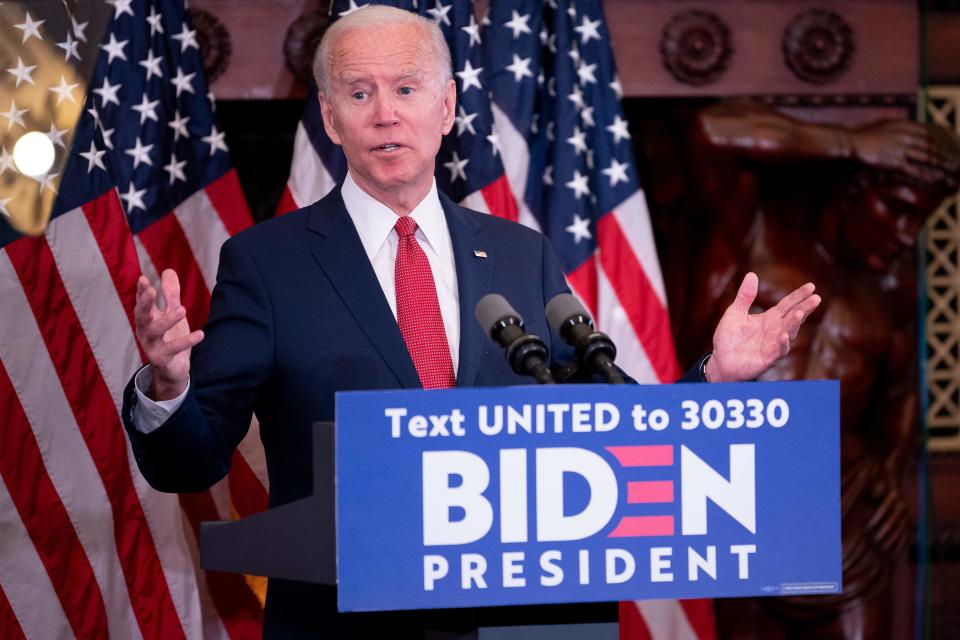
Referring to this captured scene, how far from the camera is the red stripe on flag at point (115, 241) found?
2.80 metres

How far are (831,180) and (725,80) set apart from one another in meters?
0.47

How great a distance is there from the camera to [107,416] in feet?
9.10

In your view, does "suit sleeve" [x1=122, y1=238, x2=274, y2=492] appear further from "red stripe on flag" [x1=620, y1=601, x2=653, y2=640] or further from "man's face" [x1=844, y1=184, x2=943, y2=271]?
"man's face" [x1=844, y1=184, x2=943, y2=271]

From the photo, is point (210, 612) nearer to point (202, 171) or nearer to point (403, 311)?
point (202, 171)

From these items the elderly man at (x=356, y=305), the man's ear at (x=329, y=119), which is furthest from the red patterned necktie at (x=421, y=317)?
the man's ear at (x=329, y=119)

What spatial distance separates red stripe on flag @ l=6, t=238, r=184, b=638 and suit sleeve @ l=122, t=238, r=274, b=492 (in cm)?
121

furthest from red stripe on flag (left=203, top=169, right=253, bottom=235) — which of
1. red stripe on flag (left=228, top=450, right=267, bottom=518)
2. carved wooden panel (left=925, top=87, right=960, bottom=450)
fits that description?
carved wooden panel (left=925, top=87, right=960, bottom=450)

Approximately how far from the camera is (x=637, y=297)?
3139 millimetres

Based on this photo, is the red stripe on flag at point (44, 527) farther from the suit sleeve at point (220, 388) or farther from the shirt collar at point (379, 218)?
the shirt collar at point (379, 218)

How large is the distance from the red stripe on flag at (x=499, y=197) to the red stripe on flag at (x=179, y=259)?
82cm

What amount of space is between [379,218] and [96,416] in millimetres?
1360

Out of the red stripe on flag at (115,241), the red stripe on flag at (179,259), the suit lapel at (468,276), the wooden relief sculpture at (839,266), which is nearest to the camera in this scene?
the suit lapel at (468,276)

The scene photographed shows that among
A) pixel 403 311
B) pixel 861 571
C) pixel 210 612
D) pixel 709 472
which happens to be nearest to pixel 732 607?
pixel 861 571

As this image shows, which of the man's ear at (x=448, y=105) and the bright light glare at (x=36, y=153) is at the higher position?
the man's ear at (x=448, y=105)
